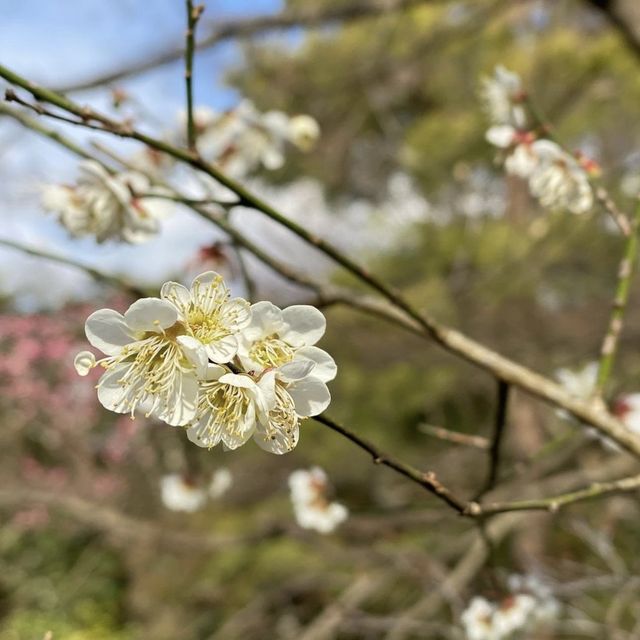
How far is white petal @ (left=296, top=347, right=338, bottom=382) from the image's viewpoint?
1.30 ft

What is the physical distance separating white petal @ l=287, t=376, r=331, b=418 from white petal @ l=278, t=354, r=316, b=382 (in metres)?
0.02

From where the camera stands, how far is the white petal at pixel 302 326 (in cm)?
40

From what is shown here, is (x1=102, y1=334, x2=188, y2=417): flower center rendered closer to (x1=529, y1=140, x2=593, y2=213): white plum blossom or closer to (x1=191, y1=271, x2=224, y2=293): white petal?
(x1=191, y1=271, x2=224, y2=293): white petal

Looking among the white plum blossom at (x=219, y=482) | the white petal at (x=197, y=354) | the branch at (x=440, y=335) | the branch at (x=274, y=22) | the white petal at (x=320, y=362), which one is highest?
the white petal at (x=197, y=354)

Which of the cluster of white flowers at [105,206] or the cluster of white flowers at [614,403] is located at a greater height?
the cluster of white flowers at [105,206]

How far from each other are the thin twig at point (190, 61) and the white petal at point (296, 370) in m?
0.27

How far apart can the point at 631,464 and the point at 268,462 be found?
8.41 ft

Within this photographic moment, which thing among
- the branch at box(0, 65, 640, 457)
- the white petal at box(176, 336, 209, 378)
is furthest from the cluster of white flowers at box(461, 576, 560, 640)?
the white petal at box(176, 336, 209, 378)

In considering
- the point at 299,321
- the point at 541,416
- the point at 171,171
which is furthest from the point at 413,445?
the point at 299,321

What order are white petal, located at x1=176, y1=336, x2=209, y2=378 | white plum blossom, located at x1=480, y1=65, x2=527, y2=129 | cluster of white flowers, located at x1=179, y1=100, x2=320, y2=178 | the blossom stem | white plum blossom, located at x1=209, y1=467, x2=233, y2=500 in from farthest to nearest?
white plum blossom, located at x1=209, y1=467, x2=233, y2=500 < cluster of white flowers, located at x1=179, y1=100, x2=320, y2=178 < white plum blossom, located at x1=480, y1=65, x2=527, y2=129 < the blossom stem < white petal, located at x1=176, y1=336, x2=209, y2=378

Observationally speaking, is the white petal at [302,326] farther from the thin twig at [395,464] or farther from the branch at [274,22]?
the branch at [274,22]

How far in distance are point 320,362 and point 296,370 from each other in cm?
3

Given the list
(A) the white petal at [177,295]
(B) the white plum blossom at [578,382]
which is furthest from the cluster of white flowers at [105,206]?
(B) the white plum blossom at [578,382]

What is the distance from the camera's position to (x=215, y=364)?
375 millimetres
